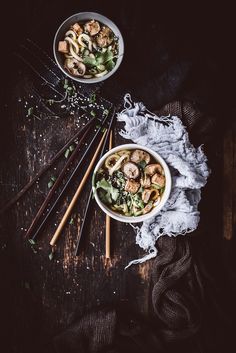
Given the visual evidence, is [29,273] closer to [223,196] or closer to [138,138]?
[138,138]

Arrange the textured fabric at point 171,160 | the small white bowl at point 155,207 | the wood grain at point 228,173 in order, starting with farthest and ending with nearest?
the wood grain at point 228,173 < the textured fabric at point 171,160 < the small white bowl at point 155,207

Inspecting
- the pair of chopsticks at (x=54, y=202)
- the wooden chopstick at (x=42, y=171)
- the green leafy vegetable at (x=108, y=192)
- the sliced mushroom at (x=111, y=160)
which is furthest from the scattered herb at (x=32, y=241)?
the sliced mushroom at (x=111, y=160)

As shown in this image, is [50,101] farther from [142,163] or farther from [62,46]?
[142,163]

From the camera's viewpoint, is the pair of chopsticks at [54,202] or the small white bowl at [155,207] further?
the pair of chopsticks at [54,202]

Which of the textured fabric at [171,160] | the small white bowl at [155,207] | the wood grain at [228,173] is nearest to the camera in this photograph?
the small white bowl at [155,207]

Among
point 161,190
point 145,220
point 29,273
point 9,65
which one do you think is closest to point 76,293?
point 29,273

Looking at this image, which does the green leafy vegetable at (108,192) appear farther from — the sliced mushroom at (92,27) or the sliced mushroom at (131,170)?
the sliced mushroom at (92,27)

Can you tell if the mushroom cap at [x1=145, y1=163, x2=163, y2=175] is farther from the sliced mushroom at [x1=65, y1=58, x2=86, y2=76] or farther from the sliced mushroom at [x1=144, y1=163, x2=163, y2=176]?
the sliced mushroom at [x1=65, y1=58, x2=86, y2=76]

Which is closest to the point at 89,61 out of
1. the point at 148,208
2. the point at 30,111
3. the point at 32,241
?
the point at 30,111
